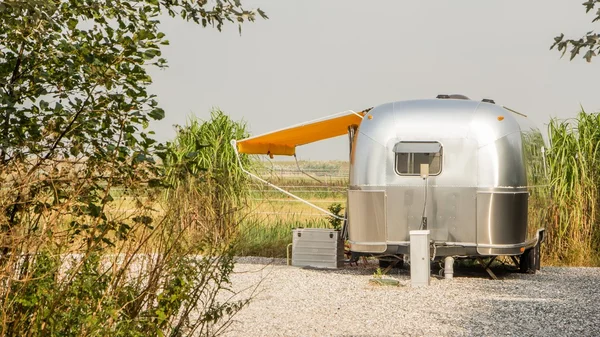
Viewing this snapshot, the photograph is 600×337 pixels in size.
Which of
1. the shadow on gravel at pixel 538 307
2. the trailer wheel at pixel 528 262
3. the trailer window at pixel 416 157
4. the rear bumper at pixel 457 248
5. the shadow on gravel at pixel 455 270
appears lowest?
the shadow on gravel at pixel 538 307

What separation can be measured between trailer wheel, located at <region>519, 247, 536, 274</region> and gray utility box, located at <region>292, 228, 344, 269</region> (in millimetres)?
2708

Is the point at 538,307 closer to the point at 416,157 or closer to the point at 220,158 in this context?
the point at 416,157

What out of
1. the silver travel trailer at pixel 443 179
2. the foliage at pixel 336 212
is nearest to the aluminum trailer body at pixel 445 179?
the silver travel trailer at pixel 443 179

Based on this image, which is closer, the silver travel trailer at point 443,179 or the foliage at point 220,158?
the silver travel trailer at point 443,179

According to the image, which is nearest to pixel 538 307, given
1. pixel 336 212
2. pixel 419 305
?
pixel 419 305

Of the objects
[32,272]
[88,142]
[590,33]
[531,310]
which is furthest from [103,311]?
[531,310]

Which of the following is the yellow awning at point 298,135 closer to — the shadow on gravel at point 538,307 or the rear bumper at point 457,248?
the rear bumper at point 457,248

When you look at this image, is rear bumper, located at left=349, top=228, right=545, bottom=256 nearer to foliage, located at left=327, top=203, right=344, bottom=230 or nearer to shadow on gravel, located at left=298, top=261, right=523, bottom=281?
shadow on gravel, located at left=298, top=261, right=523, bottom=281

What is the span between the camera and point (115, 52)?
542 centimetres

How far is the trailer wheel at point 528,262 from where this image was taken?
13616 millimetres

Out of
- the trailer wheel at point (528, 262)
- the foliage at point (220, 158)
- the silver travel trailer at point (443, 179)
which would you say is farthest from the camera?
the foliage at point (220, 158)

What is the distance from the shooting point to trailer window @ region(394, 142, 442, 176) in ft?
40.1

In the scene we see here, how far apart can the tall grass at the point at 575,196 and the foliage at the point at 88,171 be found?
10.9m

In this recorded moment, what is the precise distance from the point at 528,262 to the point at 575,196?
2227 millimetres
